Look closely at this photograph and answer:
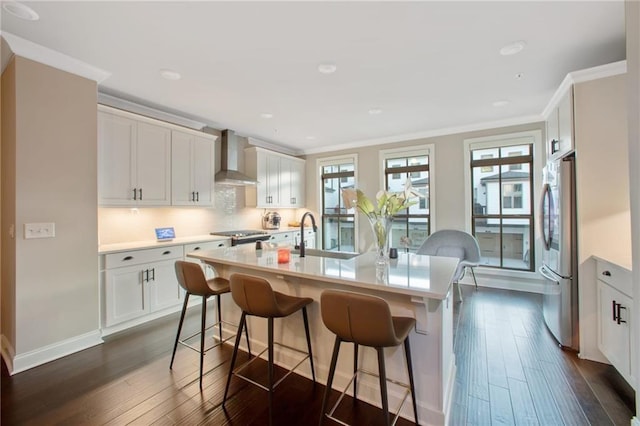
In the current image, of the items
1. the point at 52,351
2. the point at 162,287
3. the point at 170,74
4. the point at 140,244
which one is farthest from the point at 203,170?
the point at 52,351

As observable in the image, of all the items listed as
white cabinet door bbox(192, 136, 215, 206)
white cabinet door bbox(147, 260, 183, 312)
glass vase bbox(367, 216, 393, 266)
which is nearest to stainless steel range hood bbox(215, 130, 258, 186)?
white cabinet door bbox(192, 136, 215, 206)

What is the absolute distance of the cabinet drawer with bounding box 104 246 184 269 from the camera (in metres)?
2.92

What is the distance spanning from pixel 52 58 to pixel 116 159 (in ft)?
3.48

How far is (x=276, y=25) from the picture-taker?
2.02m

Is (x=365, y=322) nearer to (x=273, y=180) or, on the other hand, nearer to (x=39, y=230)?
(x=39, y=230)

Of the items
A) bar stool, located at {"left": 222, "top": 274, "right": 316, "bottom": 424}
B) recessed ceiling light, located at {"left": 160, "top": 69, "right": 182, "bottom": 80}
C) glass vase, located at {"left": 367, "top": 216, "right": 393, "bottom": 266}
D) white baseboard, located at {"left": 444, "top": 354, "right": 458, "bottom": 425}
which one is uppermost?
recessed ceiling light, located at {"left": 160, "top": 69, "right": 182, "bottom": 80}

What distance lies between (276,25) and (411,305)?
2.16m

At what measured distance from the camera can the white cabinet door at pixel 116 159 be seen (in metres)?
3.03

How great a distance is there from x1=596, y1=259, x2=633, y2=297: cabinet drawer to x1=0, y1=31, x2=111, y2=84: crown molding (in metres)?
4.64

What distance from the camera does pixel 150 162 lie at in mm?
3488

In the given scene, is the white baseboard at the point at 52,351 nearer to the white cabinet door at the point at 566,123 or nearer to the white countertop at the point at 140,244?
the white countertop at the point at 140,244

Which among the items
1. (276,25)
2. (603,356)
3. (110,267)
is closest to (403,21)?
(276,25)

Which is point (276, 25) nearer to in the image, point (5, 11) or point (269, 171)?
point (5, 11)

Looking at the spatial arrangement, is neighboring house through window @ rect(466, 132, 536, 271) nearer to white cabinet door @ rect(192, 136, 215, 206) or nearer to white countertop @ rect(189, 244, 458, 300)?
white countertop @ rect(189, 244, 458, 300)
